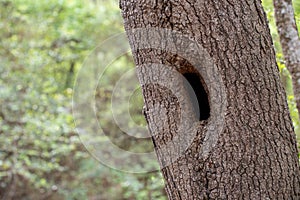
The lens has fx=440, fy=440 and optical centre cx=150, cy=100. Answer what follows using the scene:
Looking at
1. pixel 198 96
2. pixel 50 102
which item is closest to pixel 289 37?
pixel 198 96

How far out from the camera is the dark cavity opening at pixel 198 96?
205cm

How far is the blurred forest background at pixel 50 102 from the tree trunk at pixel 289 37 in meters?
3.90

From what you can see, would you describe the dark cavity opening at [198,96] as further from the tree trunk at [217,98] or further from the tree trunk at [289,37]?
the tree trunk at [289,37]

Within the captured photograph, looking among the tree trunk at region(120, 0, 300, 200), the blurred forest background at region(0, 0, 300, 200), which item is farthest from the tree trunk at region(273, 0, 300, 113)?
the blurred forest background at region(0, 0, 300, 200)

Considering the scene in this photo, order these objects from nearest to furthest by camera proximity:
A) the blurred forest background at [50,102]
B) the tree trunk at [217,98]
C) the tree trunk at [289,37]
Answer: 1. the tree trunk at [217,98]
2. the tree trunk at [289,37]
3. the blurred forest background at [50,102]

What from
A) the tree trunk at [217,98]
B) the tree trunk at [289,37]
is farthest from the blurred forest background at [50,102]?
the tree trunk at [217,98]

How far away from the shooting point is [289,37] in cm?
296

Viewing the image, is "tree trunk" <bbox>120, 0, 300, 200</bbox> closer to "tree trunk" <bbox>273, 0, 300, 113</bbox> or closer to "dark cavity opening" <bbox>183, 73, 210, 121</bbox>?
"dark cavity opening" <bbox>183, 73, 210, 121</bbox>

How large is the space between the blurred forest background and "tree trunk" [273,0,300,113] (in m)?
3.90

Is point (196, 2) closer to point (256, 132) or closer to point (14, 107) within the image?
point (256, 132)

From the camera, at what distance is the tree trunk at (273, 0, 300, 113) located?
9.61 ft

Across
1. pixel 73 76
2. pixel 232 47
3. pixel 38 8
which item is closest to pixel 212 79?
pixel 232 47

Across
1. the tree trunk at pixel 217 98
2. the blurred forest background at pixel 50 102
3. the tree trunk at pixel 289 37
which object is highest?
the blurred forest background at pixel 50 102

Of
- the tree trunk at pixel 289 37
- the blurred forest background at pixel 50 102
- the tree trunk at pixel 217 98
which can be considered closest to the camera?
the tree trunk at pixel 217 98
